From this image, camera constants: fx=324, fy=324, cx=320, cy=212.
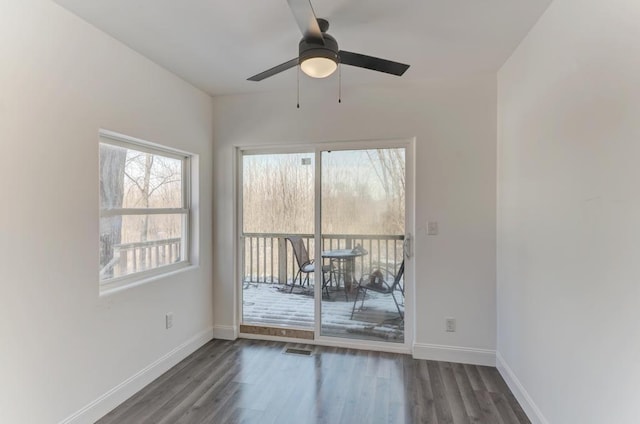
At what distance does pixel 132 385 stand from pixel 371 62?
277 cm

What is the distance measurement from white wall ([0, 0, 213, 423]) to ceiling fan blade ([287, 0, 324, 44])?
1449mm

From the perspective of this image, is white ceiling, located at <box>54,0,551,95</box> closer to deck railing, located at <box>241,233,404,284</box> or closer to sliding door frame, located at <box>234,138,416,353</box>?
sliding door frame, located at <box>234,138,416,353</box>

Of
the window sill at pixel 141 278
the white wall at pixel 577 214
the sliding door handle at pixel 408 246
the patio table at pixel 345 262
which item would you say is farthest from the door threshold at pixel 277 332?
the white wall at pixel 577 214

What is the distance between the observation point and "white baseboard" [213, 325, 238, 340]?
11.1 ft

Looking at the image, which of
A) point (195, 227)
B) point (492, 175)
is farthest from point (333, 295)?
point (492, 175)

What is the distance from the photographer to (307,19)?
150 cm

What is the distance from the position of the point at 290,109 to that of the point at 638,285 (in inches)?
111

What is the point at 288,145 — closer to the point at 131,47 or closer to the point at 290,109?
the point at 290,109

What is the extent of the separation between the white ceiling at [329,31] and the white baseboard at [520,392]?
2.41 meters

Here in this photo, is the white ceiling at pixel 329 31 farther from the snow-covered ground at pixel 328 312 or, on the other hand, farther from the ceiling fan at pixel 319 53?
the snow-covered ground at pixel 328 312

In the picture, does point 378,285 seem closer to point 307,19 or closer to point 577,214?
point 577,214

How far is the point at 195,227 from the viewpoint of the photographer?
3.20 metres

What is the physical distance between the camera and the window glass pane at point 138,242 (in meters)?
2.31

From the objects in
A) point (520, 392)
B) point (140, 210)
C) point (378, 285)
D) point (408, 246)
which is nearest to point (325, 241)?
point (378, 285)
